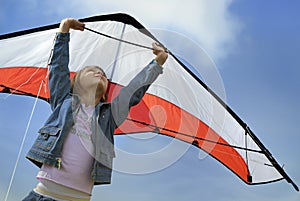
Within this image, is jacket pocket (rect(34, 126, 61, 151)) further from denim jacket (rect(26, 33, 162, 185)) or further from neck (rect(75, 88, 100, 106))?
neck (rect(75, 88, 100, 106))

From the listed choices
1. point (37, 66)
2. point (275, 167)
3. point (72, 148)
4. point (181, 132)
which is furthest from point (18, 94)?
point (275, 167)

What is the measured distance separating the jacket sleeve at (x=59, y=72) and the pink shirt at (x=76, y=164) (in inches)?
6.4

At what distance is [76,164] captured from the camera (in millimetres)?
1486

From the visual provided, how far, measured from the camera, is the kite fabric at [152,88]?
9.50 feet

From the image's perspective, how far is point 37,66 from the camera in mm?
3061

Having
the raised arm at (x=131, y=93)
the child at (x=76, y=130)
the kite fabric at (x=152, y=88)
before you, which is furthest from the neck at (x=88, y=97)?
the kite fabric at (x=152, y=88)

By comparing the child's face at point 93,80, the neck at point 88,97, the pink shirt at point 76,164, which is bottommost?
the pink shirt at point 76,164

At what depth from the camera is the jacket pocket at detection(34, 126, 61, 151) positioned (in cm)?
147

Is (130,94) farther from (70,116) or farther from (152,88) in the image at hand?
(152,88)

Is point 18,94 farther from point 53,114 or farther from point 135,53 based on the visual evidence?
point 53,114

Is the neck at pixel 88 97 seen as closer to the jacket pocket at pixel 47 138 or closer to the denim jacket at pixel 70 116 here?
the denim jacket at pixel 70 116

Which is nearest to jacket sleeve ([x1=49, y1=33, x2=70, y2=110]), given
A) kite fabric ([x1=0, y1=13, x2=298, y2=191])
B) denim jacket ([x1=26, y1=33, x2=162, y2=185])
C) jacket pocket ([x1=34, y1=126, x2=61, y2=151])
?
denim jacket ([x1=26, y1=33, x2=162, y2=185])

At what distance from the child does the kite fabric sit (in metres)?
1.05

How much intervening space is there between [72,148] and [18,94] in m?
2.13
